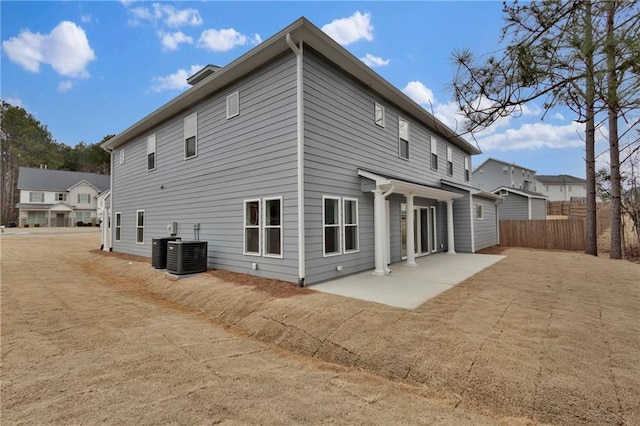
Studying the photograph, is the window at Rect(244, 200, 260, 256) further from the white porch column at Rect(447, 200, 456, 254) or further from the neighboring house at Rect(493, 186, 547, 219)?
the neighboring house at Rect(493, 186, 547, 219)

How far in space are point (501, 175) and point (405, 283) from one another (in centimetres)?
3028

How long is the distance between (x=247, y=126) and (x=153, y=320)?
16.2 ft

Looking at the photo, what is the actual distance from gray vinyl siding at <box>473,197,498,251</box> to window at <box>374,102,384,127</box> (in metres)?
6.44

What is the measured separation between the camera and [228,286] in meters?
6.65

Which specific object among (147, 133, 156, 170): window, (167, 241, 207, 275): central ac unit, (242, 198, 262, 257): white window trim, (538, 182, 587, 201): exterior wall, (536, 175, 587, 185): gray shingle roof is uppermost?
(536, 175, 587, 185): gray shingle roof

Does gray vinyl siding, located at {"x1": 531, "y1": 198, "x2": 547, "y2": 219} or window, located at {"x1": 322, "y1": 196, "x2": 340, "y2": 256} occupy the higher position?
gray vinyl siding, located at {"x1": 531, "y1": 198, "x2": 547, "y2": 219}

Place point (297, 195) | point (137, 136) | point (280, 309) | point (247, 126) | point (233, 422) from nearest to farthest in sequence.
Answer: point (233, 422) → point (280, 309) → point (297, 195) → point (247, 126) → point (137, 136)

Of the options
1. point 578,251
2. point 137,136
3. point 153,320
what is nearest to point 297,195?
point 153,320

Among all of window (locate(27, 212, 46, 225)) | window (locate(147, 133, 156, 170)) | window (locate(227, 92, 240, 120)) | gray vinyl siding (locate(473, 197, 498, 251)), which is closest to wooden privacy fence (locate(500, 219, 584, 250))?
gray vinyl siding (locate(473, 197, 498, 251))

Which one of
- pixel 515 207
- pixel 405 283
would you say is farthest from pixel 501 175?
pixel 405 283

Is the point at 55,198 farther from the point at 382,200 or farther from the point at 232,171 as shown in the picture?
the point at 382,200

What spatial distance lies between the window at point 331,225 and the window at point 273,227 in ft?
3.36

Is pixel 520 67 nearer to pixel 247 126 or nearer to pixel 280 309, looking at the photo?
pixel 280 309

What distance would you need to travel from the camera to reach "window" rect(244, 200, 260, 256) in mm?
7363
